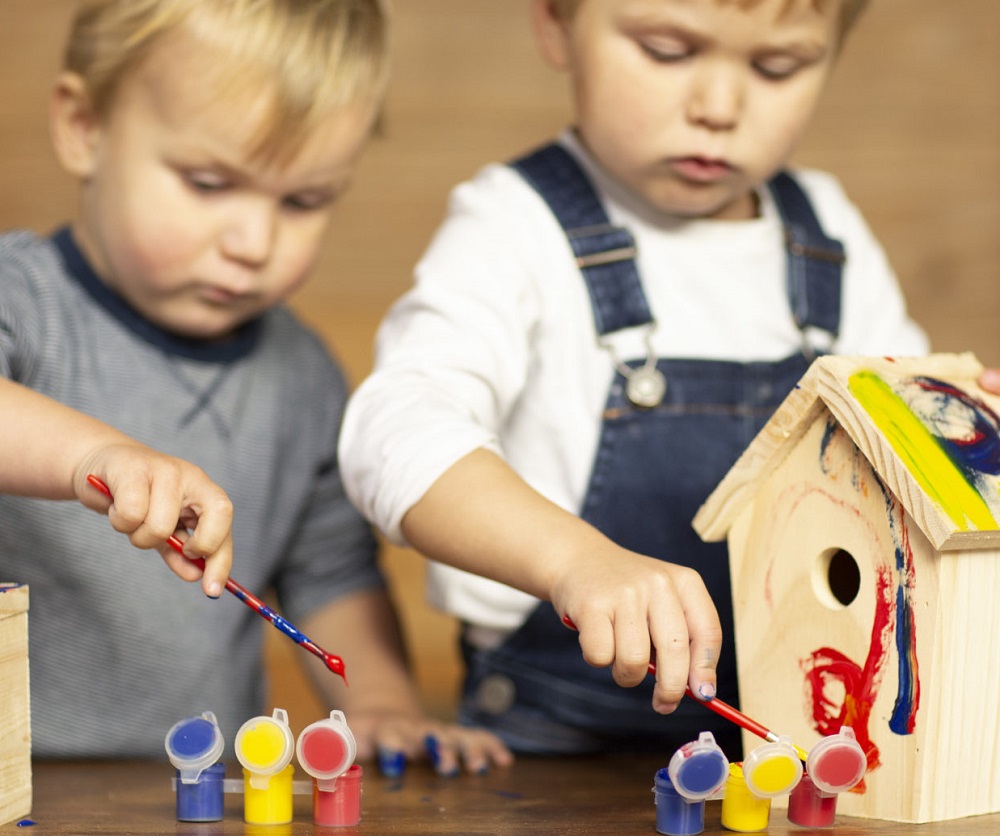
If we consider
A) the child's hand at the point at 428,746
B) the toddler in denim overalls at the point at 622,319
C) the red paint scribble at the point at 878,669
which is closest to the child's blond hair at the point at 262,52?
the toddler in denim overalls at the point at 622,319

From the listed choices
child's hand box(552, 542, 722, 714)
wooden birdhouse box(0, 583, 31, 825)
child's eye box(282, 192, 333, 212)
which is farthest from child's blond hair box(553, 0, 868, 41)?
wooden birdhouse box(0, 583, 31, 825)

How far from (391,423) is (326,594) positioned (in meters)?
0.46

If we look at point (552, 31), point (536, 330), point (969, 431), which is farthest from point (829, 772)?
point (552, 31)

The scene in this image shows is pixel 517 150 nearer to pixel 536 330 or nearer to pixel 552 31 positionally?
pixel 552 31

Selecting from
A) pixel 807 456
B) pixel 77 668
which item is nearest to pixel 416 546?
pixel 807 456

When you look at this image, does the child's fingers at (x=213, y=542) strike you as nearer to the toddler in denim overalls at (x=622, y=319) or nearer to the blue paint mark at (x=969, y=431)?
the toddler in denim overalls at (x=622, y=319)

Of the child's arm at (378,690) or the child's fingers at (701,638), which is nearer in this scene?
→ the child's fingers at (701,638)

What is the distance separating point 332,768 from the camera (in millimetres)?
759

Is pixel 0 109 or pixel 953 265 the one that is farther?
pixel 953 265

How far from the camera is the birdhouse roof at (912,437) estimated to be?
0.77 meters

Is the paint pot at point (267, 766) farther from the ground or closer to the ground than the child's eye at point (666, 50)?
closer to the ground

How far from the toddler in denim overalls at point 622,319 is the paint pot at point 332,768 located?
0.21m

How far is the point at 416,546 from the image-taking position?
910mm

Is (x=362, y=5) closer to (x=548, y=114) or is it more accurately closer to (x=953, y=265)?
(x=548, y=114)
